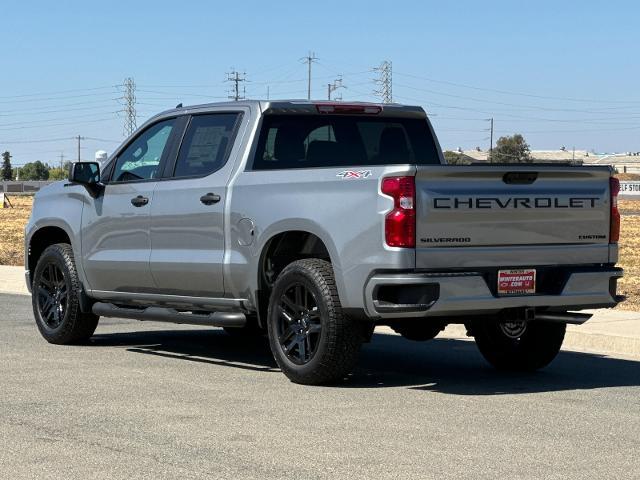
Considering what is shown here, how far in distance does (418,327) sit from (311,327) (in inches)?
37.3

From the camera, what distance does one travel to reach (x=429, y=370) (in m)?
10.9

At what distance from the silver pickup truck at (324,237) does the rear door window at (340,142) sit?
14mm

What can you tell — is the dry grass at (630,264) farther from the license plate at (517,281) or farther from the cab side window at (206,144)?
the cab side window at (206,144)

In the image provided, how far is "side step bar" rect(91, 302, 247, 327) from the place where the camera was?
10.5 meters

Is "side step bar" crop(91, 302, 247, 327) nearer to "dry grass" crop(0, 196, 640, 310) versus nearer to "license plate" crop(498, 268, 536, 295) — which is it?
"license plate" crop(498, 268, 536, 295)

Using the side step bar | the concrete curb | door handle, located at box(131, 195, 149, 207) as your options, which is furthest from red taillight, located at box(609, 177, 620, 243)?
door handle, located at box(131, 195, 149, 207)

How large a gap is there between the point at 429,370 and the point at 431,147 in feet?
6.57

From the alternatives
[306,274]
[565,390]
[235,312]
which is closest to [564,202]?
[565,390]

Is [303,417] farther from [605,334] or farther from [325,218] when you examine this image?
[605,334]

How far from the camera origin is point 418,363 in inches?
448

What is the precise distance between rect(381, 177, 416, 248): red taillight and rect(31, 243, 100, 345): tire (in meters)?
→ 3.99

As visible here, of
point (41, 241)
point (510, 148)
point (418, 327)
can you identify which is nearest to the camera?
point (418, 327)

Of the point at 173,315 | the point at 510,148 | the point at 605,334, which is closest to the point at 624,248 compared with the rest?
the point at 605,334

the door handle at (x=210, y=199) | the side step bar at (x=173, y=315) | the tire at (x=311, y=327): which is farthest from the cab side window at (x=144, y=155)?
the tire at (x=311, y=327)
